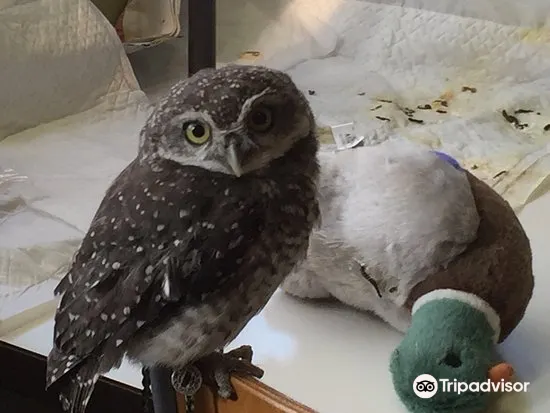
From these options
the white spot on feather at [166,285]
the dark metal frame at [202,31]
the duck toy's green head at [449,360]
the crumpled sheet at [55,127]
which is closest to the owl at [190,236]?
the white spot on feather at [166,285]

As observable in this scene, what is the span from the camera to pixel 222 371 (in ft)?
2.65

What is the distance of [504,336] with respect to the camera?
1086 mm

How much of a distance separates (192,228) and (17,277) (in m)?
0.71

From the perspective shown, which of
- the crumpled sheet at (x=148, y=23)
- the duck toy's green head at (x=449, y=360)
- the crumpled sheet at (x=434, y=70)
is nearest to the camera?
the duck toy's green head at (x=449, y=360)

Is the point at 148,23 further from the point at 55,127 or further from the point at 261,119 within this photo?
the point at 261,119

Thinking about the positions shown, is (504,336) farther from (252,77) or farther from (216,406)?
(252,77)

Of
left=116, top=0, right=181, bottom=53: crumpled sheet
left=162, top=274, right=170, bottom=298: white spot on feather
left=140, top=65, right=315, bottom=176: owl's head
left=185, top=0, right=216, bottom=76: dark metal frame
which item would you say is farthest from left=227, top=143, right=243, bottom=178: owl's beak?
left=116, top=0, right=181, bottom=53: crumpled sheet

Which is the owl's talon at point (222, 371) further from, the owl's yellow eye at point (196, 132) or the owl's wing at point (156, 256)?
the owl's yellow eye at point (196, 132)

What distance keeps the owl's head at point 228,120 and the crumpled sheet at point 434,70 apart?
90cm

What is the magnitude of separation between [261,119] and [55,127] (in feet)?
3.91

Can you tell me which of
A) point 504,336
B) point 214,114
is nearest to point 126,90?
point 504,336

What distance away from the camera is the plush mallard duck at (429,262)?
38.7 inches

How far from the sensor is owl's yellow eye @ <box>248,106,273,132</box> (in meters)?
0.75

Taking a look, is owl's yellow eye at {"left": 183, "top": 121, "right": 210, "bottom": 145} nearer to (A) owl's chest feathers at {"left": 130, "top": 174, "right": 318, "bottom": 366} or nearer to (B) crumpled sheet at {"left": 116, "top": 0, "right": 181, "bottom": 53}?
(A) owl's chest feathers at {"left": 130, "top": 174, "right": 318, "bottom": 366}
